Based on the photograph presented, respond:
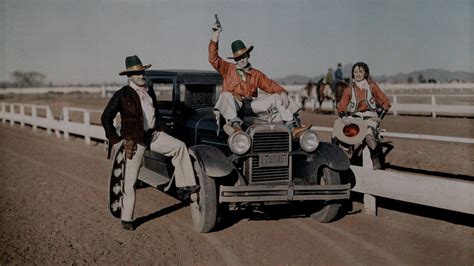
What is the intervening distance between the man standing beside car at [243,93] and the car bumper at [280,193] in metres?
0.81

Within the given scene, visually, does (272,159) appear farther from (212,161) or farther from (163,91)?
(163,91)

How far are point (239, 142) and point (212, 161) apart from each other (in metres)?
0.40

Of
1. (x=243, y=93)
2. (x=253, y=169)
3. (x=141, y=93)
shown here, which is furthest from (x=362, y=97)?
(x=141, y=93)

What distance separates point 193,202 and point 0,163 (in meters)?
6.79

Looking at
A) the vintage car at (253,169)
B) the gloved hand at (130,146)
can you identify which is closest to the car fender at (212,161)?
the vintage car at (253,169)

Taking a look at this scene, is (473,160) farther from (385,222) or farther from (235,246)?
(235,246)

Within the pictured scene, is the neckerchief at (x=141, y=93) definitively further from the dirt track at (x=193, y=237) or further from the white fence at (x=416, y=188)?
the white fence at (x=416, y=188)

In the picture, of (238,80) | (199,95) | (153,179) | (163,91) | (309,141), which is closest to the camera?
(309,141)

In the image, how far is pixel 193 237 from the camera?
5727mm

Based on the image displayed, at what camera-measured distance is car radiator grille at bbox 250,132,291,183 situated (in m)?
6.02

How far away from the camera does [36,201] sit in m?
7.38

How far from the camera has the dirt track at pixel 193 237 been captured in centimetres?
500

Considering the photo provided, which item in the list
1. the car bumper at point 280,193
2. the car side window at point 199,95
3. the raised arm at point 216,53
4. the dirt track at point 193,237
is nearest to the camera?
the dirt track at point 193,237

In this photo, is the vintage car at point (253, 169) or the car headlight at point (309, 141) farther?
the car headlight at point (309, 141)
